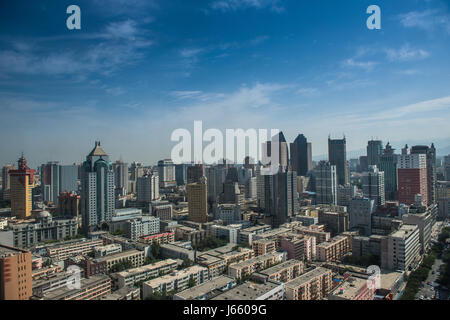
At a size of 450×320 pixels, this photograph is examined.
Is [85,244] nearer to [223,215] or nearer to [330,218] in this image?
[223,215]

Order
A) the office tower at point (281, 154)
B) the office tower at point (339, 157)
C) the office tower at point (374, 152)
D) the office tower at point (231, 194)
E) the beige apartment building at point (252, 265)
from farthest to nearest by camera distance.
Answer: the office tower at point (339, 157) → the office tower at point (231, 194) → the office tower at point (374, 152) → the office tower at point (281, 154) → the beige apartment building at point (252, 265)

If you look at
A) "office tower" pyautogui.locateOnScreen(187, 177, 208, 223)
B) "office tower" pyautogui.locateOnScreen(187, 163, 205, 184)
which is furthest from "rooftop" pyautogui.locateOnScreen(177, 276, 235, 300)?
"office tower" pyautogui.locateOnScreen(187, 163, 205, 184)

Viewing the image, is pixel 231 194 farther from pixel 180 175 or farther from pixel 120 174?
pixel 120 174

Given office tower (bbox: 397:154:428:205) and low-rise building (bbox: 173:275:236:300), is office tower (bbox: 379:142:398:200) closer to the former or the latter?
office tower (bbox: 397:154:428:205)

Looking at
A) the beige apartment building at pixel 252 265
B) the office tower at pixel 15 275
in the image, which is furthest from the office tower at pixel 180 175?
the office tower at pixel 15 275

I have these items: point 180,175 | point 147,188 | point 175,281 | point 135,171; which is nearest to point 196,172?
point 147,188

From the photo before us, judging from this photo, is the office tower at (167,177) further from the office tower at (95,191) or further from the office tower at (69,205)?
the office tower at (95,191)
